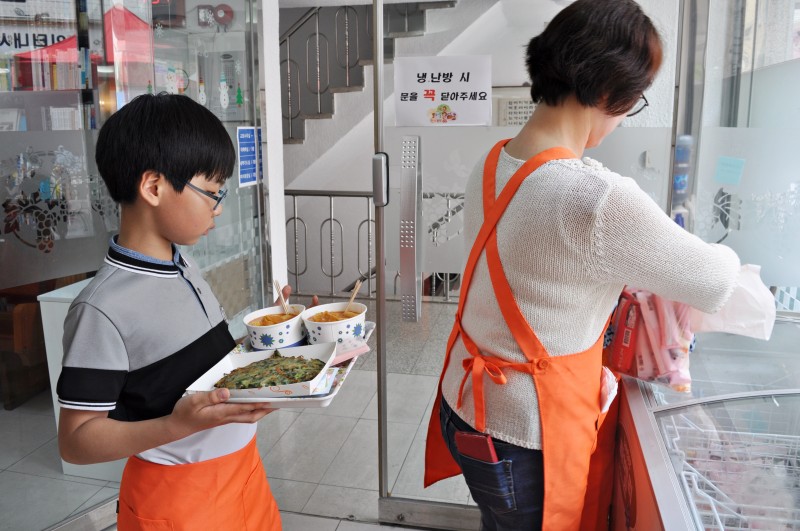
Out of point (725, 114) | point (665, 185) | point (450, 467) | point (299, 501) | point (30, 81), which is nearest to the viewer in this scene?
point (450, 467)

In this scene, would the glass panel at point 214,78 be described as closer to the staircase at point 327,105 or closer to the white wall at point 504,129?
the white wall at point 504,129

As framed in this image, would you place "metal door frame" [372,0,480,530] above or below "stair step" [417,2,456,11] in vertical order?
below

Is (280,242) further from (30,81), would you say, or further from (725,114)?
(725,114)

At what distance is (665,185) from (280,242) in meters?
2.02

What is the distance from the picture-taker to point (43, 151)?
2.29 metres

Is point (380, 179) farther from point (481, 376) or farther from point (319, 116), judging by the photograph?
point (319, 116)

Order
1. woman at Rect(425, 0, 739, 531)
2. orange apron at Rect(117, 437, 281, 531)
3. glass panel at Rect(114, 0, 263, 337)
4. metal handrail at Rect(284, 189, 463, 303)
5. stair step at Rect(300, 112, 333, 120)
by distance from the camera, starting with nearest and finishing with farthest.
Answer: woman at Rect(425, 0, 739, 531) → orange apron at Rect(117, 437, 281, 531) → glass panel at Rect(114, 0, 263, 337) → metal handrail at Rect(284, 189, 463, 303) → stair step at Rect(300, 112, 333, 120)

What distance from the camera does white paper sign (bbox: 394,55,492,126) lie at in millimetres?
2006

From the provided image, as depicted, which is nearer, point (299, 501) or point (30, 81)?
point (30, 81)

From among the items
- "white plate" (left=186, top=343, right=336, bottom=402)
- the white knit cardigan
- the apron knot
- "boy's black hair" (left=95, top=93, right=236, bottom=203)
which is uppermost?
"boy's black hair" (left=95, top=93, right=236, bottom=203)

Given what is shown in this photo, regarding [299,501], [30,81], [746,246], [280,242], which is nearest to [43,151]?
[30,81]

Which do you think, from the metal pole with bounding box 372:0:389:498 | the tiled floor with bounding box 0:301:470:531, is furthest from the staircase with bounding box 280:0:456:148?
the tiled floor with bounding box 0:301:470:531

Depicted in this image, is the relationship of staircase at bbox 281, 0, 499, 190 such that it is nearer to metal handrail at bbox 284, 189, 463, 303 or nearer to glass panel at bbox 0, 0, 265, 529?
metal handrail at bbox 284, 189, 463, 303

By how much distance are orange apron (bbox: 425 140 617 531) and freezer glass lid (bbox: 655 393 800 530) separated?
0.19m
